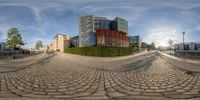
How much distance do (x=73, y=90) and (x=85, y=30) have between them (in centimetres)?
4969

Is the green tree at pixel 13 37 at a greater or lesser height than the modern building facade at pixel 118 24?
lesser

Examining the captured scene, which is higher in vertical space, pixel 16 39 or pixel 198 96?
pixel 16 39

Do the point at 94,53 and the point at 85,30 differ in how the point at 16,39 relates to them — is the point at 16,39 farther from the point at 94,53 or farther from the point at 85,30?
the point at 85,30

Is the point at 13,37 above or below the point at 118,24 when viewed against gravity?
below

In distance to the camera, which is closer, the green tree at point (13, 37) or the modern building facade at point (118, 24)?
the green tree at point (13, 37)

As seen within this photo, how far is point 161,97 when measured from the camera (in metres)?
4.46

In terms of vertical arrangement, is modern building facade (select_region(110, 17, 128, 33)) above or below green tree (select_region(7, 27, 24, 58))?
above

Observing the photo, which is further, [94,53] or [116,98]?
[94,53]

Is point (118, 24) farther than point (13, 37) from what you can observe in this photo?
Yes

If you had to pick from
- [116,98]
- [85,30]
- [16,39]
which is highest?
[85,30]

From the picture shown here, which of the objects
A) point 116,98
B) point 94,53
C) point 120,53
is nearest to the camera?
point 116,98

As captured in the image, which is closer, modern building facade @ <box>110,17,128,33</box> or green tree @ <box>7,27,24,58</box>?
green tree @ <box>7,27,24,58</box>

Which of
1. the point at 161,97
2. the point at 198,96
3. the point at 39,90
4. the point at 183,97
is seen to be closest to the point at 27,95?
the point at 39,90

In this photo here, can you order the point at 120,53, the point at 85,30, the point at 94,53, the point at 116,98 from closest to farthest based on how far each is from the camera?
the point at 116,98
the point at 94,53
the point at 120,53
the point at 85,30
